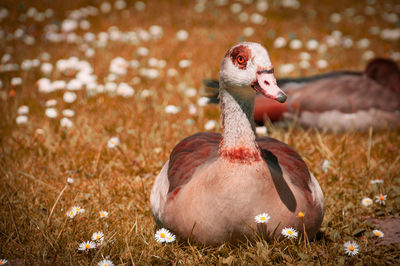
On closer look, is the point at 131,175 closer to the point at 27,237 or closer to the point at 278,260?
the point at 27,237

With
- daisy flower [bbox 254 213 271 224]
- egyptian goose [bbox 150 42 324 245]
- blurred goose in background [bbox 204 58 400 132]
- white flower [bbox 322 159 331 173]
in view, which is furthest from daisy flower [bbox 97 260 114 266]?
blurred goose in background [bbox 204 58 400 132]

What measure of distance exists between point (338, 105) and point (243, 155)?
2.60 meters

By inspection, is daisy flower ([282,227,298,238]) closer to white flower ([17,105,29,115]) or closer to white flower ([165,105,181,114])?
white flower ([165,105,181,114])

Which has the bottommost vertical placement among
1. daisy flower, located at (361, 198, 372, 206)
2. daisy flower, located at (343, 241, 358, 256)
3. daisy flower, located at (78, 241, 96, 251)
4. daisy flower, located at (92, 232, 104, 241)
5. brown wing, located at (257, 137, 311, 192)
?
daisy flower, located at (361, 198, 372, 206)

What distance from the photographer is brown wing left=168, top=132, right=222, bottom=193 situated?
9.40 feet

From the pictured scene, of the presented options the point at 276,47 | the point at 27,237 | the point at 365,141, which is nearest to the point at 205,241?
the point at 27,237

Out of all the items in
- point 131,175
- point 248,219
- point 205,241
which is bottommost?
point 131,175

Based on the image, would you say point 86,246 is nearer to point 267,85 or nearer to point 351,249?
point 267,85

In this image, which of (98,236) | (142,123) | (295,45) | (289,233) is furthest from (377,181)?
(295,45)

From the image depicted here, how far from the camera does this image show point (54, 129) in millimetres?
4551

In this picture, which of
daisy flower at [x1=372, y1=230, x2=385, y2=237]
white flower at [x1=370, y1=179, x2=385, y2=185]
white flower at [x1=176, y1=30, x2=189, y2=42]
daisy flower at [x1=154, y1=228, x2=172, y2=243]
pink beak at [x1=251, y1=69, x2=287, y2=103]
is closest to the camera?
pink beak at [x1=251, y1=69, x2=287, y2=103]

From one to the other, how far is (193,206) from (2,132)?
2.89 meters

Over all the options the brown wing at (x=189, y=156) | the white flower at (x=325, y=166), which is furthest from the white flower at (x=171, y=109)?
the white flower at (x=325, y=166)

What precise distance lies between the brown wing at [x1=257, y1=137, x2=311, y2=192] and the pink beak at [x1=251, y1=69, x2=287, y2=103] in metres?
0.56
